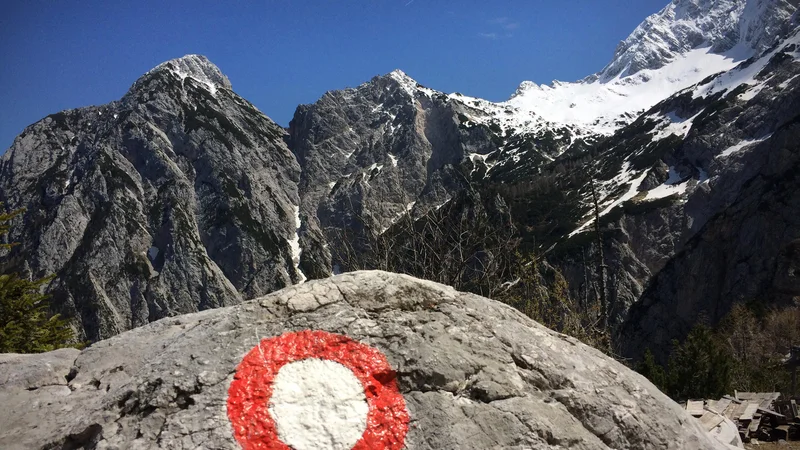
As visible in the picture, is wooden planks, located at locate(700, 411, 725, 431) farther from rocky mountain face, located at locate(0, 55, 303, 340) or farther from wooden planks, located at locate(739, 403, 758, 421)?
rocky mountain face, located at locate(0, 55, 303, 340)

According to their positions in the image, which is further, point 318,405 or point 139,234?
point 139,234

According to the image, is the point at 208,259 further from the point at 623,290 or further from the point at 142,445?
the point at 142,445

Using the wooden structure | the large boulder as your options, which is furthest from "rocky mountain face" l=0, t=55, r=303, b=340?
the large boulder

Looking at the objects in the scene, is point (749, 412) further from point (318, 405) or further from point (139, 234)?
point (139, 234)

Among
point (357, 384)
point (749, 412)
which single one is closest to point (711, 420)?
point (357, 384)

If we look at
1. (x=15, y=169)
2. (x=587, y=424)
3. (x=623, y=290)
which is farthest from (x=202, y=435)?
(x=15, y=169)
